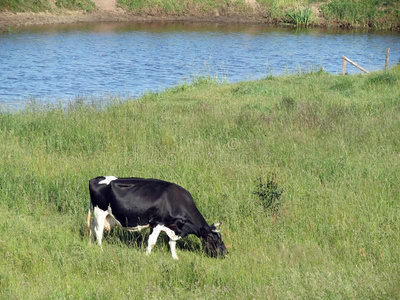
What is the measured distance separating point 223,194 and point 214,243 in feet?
6.29

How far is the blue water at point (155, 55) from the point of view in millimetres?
30000

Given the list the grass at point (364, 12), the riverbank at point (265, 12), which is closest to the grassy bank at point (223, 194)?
the riverbank at point (265, 12)

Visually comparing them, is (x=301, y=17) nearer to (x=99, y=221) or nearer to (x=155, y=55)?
(x=155, y=55)

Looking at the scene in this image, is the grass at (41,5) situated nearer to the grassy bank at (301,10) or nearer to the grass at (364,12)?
the grassy bank at (301,10)

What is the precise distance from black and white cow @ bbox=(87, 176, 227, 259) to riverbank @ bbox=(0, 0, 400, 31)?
4387cm

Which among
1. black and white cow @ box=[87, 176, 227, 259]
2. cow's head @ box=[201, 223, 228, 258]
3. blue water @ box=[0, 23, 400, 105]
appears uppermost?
black and white cow @ box=[87, 176, 227, 259]

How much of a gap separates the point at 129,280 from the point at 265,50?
1440 inches

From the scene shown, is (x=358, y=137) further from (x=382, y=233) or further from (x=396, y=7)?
(x=396, y=7)

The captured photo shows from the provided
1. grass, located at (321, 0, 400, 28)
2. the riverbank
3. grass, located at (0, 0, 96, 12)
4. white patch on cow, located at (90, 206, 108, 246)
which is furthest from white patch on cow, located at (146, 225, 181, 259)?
grass, located at (321, 0, 400, 28)

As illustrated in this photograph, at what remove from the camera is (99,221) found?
9102mm

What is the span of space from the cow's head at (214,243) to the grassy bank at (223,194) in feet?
0.75

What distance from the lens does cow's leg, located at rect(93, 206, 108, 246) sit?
9.07 meters

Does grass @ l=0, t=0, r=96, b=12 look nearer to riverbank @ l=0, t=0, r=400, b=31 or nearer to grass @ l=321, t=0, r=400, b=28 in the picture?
riverbank @ l=0, t=0, r=400, b=31

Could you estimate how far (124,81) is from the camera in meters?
31.1
